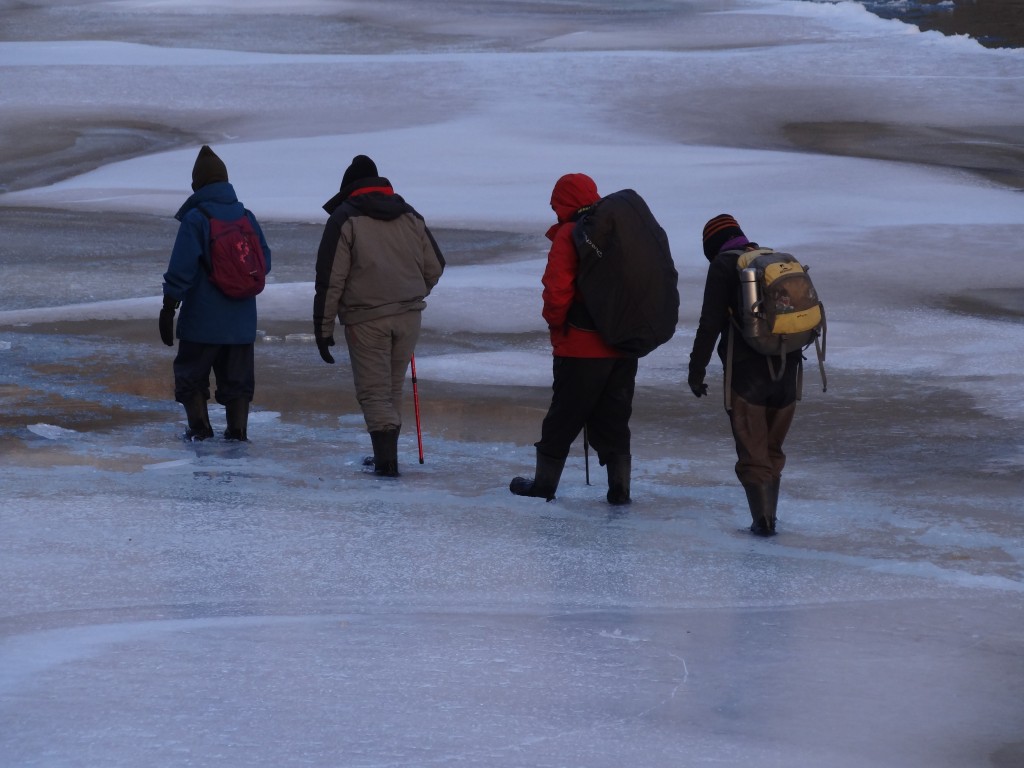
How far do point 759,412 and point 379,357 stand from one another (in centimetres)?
197

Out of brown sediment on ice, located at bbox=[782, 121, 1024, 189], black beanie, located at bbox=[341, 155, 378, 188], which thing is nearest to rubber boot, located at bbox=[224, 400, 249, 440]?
black beanie, located at bbox=[341, 155, 378, 188]

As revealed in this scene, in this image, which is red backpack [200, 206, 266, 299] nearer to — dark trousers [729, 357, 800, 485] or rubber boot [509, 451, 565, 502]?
rubber boot [509, 451, 565, 502]

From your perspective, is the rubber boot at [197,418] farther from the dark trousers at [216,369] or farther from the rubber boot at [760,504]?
the rubber boot at [760,504]

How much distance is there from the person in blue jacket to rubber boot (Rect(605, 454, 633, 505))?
2190 millimetres

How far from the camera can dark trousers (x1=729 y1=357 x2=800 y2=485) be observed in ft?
21.7

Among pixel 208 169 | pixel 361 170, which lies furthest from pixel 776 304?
pixel 208 169

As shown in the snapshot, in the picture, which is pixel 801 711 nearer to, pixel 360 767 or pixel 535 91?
pixel 360 767

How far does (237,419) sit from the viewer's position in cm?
841

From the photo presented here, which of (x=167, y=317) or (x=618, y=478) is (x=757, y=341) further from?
(x=167, y=317)

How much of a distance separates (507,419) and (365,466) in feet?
4.53

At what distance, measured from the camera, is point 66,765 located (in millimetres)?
4250

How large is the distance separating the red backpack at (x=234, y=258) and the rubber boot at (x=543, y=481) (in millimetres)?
1855

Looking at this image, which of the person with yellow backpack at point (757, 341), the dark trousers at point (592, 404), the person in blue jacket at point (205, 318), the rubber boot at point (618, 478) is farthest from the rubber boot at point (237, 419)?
the person with yellow backpack at point (757, 341)

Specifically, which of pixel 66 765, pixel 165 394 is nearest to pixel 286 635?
pixel 66 765
